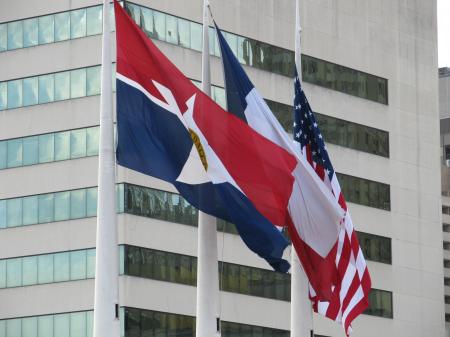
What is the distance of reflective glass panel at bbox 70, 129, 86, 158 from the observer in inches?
3278

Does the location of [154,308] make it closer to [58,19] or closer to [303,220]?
[58,19]

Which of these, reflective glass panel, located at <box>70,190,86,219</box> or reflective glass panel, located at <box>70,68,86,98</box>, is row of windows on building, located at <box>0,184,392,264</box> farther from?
reflective glass panel, located at <box>70,68,86,98</box>

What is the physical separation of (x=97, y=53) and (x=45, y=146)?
216 inches

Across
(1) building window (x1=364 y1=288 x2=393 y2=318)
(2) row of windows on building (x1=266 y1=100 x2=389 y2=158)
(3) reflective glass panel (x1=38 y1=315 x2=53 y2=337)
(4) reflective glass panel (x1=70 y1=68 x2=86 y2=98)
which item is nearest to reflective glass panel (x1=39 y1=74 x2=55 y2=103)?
(4) reflective glass panel (x1=70 y1=68 x2=86 y2=98)

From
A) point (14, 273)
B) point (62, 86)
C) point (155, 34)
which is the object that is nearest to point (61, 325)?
point (14, 273)

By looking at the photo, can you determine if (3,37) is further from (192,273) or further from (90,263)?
(192,273)

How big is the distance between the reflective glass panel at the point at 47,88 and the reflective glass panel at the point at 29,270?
816 cm

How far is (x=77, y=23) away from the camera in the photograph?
8425 cm

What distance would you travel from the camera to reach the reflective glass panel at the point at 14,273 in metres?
83.1

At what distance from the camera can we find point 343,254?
160ft

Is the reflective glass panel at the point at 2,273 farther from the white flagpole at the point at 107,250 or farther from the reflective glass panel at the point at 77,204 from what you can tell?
the white flagpole at the point at 107,250

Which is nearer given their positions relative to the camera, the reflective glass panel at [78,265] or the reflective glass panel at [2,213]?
the reflective glass panel at [78,265]

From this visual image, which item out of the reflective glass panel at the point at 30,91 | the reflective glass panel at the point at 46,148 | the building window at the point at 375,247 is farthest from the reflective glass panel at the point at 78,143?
the building window at the point at 375,247

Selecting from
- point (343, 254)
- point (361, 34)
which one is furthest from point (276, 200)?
point (361, 34)
